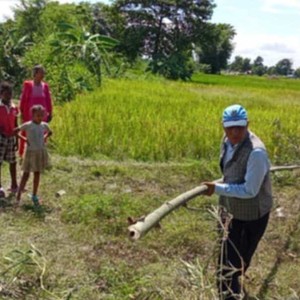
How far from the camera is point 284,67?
98.6 meters

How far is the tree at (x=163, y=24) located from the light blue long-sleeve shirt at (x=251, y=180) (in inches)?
1266

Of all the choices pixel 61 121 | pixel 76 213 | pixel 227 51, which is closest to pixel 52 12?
pixel 61 121

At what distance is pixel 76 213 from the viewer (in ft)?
16.0

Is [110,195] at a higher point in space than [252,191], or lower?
lower

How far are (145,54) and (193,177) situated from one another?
29968 millimetres

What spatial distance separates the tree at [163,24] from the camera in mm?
35438

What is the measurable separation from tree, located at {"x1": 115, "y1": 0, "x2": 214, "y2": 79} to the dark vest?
105 ft

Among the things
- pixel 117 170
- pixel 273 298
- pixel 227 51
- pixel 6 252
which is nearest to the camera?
pixel 273 298

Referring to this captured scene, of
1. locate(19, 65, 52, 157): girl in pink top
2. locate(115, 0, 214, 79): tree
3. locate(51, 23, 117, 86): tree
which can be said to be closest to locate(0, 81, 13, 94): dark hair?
locate(19, 65, 52, 157): girl in pink top

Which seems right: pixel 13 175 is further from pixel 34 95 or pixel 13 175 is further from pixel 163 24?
pixel 163 24

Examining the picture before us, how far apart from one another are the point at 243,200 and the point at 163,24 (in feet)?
114

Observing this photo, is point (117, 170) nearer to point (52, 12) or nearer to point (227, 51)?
point (52, 12)

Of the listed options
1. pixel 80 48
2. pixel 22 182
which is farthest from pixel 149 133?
pixel 80 48

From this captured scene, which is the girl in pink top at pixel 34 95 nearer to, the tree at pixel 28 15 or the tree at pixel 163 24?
the tree at pixel 28 15
